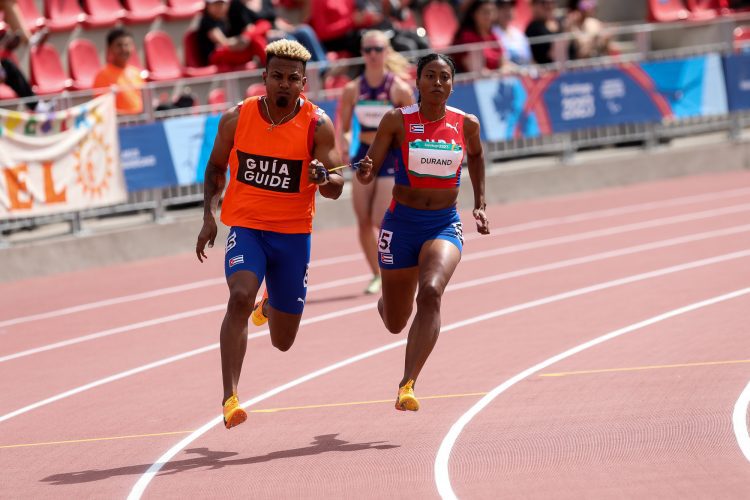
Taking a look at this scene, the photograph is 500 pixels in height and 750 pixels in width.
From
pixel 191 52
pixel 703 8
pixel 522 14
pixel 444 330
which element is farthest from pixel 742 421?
pixel 703 8

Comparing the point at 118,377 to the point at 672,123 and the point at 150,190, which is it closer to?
the point at 150,190

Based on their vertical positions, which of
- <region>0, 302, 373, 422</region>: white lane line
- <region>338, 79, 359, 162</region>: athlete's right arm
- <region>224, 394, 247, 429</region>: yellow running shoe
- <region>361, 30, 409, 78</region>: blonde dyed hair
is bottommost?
<region>0, 302, 373, 422</region>: white lane line

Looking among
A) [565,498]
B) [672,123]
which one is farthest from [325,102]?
[565,498]

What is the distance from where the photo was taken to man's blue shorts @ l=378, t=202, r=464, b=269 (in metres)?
8.46

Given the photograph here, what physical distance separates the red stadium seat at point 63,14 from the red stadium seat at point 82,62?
513 millimetres

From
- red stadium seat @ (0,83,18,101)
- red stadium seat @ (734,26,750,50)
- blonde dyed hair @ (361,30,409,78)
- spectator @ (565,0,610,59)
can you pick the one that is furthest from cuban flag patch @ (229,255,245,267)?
red stadium seat @ (734,26,750,50)

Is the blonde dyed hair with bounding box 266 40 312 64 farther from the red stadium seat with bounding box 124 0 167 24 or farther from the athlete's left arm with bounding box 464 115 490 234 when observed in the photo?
the red stadium seat with bounding box 124 0 167 24

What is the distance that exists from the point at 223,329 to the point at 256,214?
2.39 ft

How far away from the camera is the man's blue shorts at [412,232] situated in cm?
846

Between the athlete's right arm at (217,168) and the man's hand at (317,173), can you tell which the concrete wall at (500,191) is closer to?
the athlete's right arm at (217,168)

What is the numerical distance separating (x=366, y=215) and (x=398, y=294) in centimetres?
436

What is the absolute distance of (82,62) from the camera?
744 inches

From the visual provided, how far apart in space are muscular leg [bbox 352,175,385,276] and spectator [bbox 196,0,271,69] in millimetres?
6071

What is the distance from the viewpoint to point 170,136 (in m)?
16.5
